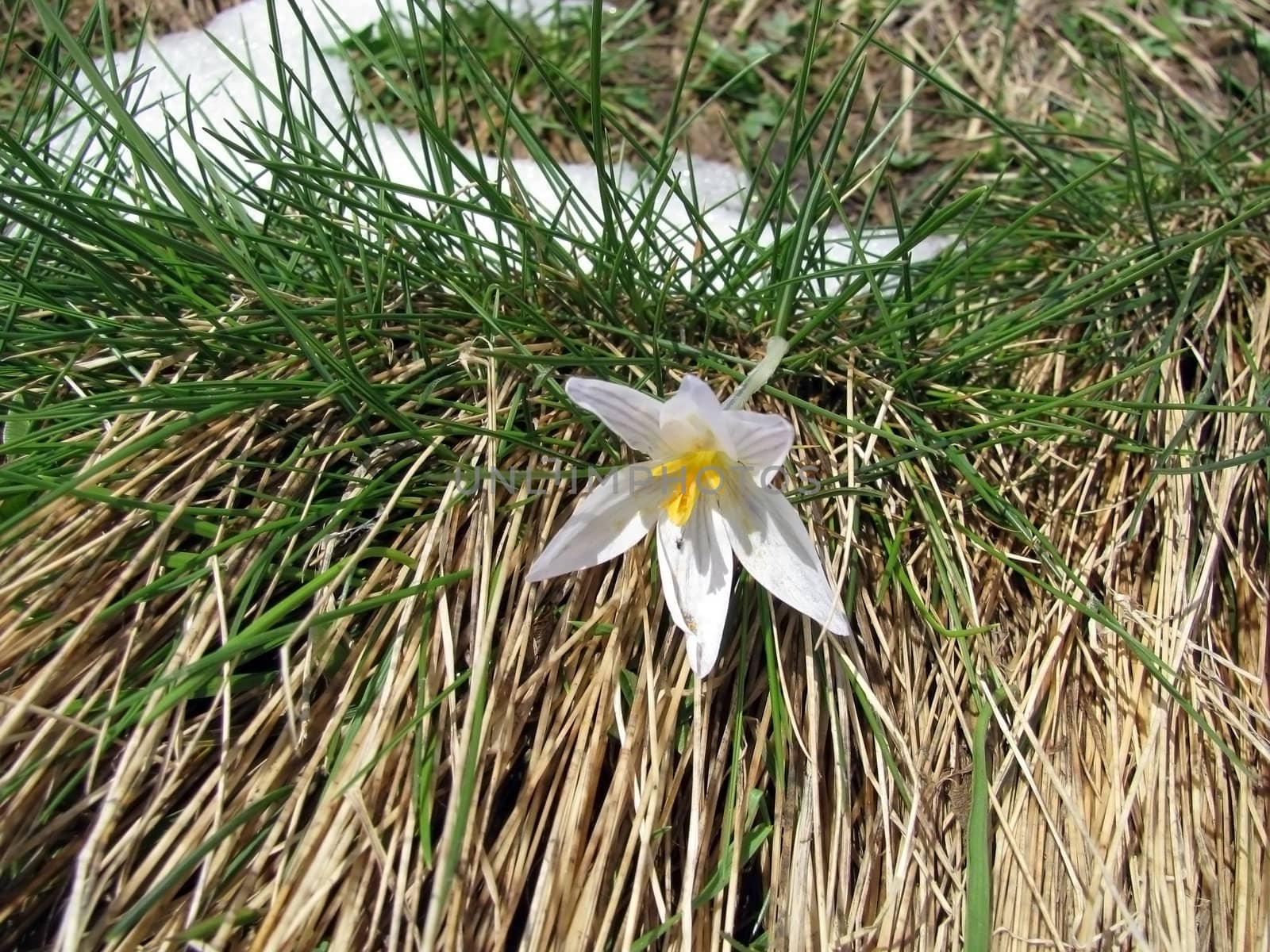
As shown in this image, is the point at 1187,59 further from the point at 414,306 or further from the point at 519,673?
the point at 519,673

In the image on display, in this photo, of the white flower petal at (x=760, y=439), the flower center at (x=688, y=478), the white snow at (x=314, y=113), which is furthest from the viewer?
the white snow at (x=314, y=113)

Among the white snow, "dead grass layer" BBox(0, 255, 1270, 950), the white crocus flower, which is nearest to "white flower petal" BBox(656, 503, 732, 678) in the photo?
the white crocus flower

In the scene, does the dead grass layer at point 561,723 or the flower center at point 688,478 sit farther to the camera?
the flower center at point 688,478

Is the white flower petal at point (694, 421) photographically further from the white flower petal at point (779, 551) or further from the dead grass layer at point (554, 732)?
the dead grass layer at point (554, 732)

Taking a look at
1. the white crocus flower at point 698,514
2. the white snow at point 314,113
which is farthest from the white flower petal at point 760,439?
the white snow at point 314,113

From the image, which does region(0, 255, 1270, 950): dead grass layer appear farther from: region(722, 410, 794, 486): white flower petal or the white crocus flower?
region(722, 410, 794, 486): white flower petal
